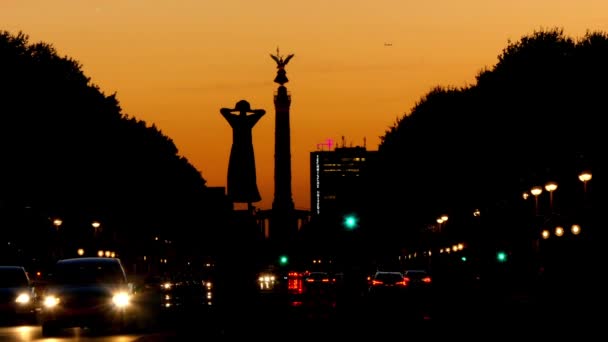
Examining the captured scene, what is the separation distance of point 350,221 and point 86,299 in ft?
142

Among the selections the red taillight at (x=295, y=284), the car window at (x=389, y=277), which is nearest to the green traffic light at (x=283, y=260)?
the red taillight at (x=295, y=284)

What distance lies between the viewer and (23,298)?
48875mm

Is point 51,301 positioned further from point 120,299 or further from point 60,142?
point 60,142

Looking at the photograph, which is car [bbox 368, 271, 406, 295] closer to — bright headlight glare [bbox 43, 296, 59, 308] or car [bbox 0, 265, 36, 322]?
car [bbox 0, 265, 36, 322]

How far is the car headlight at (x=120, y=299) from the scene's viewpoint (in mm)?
40281

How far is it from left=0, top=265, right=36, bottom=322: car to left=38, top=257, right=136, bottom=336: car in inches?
294

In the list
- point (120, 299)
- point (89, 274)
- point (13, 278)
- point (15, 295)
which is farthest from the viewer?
point (13, 278)

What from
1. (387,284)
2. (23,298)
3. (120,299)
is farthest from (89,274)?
(387,284)

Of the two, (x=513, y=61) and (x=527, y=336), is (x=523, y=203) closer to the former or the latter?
(x=513, y=61)

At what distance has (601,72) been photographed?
91.0 m

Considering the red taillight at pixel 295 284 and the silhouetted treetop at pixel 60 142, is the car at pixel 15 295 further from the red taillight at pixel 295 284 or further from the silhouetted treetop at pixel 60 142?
the silhouetted treetop at pixel 60 142

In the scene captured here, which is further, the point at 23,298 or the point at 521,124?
the point at 521,124

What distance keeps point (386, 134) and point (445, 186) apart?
35.7 meters

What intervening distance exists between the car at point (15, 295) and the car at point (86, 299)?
7462 millimetres
